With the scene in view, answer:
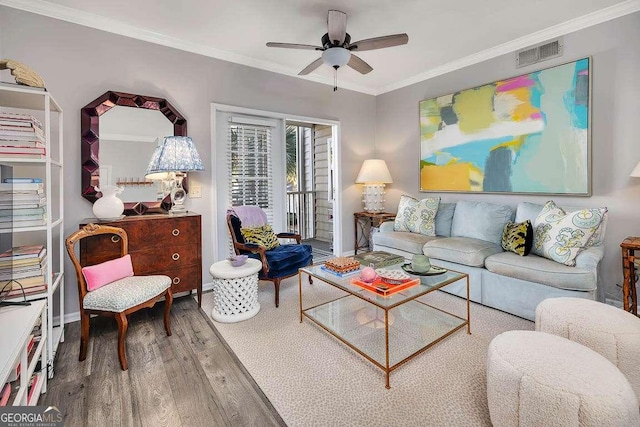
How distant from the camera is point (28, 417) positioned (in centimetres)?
117

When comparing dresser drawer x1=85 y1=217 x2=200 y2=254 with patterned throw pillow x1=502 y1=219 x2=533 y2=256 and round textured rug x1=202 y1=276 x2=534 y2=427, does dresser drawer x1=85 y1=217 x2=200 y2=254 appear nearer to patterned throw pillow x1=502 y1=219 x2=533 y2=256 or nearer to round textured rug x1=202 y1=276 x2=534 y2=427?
round textured rug x1=202 y1=276 x2=534 y2=427

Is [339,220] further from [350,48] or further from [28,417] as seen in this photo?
[28,417]

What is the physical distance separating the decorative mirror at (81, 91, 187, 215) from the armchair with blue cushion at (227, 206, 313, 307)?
746mm

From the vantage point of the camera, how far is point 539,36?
3.10 m

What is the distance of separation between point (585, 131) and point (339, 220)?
9.92ft

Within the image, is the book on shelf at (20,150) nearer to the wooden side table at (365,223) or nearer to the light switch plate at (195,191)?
the light switch plate at (195,191)

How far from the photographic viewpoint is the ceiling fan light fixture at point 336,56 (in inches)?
99.4

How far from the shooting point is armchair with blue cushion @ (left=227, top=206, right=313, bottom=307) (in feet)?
9.50

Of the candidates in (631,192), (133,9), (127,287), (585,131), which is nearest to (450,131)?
(585,131)

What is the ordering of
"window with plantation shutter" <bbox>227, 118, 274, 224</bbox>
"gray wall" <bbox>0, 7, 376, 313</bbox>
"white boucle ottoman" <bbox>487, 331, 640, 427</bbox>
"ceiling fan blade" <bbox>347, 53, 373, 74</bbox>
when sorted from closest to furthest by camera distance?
"white boucle ottoman" <bbox>487, 331, 640, 427</bbox>
"gray wall" <bbox>0, 7, 376, 313</bbox>
"ceiling fan blade" <bbox>347, 53, 373, 74</bbox>
"window with plantation shutter" <bbox>227, 118, 274, 224</bbox>

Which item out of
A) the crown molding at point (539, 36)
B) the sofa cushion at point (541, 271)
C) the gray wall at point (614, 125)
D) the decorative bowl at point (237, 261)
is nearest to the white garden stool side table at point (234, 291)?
the decorative bowl at point (237, 261)

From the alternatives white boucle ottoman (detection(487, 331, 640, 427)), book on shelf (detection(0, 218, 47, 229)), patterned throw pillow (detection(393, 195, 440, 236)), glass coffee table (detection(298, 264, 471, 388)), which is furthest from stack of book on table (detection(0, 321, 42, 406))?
patterned throw pillow (detection(393, 195, 440, 236))

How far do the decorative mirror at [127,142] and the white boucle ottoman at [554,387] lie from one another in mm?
3115

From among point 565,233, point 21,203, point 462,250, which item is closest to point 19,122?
point 21,203
